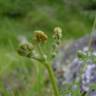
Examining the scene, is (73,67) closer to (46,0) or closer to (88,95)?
(88,95)

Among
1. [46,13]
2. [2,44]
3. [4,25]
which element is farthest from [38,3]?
[2,44]

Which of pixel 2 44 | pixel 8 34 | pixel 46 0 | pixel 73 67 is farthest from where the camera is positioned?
pixel 46 0

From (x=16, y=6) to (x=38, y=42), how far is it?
1105 centimetres

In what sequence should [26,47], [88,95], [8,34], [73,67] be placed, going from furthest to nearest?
[8,34], [73,67], [88,95], [26,47]

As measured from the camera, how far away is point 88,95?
189 centimetres

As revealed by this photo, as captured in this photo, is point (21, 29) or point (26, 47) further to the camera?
point (21, 29)

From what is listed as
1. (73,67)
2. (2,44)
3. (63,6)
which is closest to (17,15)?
(63,6)

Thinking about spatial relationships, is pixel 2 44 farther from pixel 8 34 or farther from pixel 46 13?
pixel 46 13

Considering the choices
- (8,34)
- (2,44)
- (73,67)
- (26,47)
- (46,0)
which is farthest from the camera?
(46,0)

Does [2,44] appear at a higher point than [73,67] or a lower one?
lower

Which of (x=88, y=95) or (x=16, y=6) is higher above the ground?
(x=88, y=95)

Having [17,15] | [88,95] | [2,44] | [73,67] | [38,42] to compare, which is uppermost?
[38,42]

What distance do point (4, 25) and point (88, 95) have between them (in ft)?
30.4

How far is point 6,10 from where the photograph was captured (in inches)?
480
